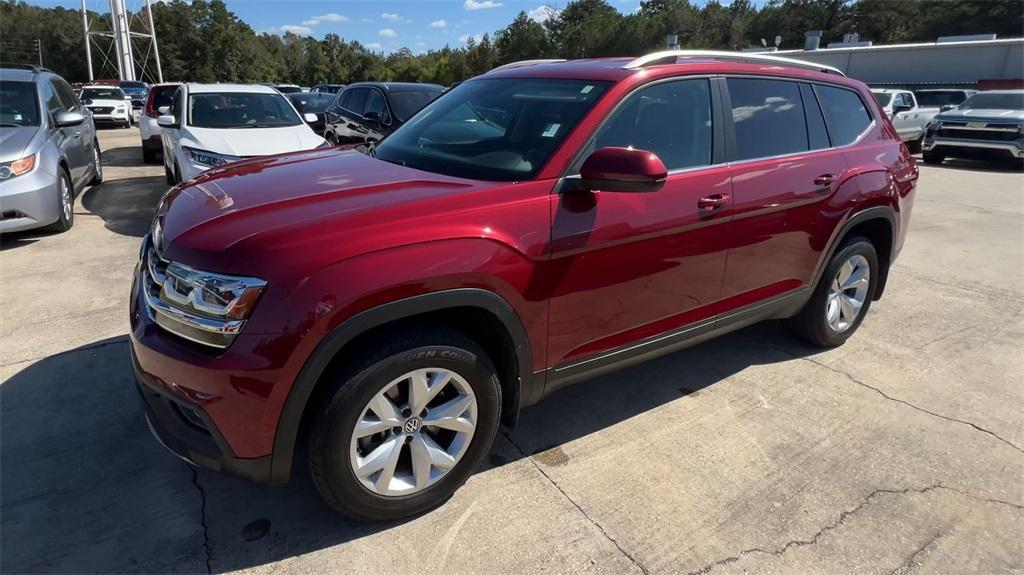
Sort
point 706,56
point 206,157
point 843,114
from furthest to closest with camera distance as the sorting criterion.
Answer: point 206,157 < point 843,114 < point 706,56

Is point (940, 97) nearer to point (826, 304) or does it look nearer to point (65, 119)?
point (826, 304)

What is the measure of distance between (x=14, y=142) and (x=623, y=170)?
248 inches

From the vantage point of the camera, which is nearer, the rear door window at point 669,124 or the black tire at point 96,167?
the rear door window at point 669,124

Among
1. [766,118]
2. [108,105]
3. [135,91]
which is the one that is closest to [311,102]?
[108,105]

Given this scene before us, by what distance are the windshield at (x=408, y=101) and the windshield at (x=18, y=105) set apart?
4.07 meters

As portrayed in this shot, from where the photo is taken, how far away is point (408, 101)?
893cm

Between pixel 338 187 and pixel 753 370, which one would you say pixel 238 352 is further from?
pixel 753 370

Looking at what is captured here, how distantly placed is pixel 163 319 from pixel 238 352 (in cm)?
42

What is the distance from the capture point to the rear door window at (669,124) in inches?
114

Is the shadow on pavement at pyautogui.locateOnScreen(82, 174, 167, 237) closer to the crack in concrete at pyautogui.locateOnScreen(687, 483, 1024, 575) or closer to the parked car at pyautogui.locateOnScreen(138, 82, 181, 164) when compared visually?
the parked car at pyautogui.locateOnScreen(138, 82, 181, 164)

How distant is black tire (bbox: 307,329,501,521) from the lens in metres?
2.21

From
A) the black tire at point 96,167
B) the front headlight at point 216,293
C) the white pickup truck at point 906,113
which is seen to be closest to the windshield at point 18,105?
the black tire at point 96,167

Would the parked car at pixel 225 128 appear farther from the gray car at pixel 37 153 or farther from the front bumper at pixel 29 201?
the front bumper at pixel 29 201

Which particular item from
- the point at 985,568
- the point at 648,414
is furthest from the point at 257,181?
the point at 985,568
